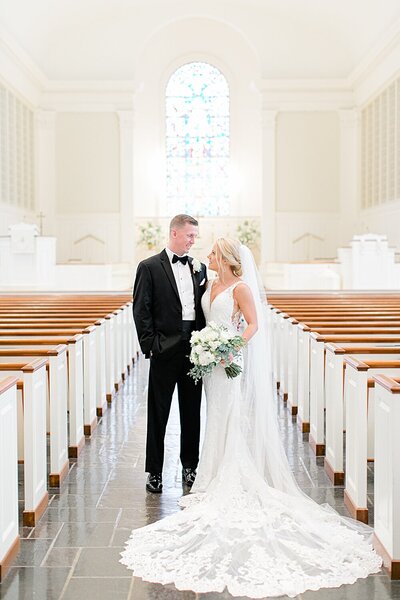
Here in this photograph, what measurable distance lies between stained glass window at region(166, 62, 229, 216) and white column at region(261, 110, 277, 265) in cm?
199

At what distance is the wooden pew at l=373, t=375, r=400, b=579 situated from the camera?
366 centimetres

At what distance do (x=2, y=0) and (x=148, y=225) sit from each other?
284 inches

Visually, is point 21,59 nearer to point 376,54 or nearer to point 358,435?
point 376,54

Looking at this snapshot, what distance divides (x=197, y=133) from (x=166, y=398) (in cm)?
1999

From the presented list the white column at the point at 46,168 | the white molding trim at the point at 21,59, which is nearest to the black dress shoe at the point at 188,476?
the white molding trim at the point at 21,59

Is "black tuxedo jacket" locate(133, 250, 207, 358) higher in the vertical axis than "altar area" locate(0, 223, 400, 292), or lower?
lower

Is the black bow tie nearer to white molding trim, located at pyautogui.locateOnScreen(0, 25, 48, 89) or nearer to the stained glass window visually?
white molding trim, located at pyautogui.locateOnScreen(0, 25, 48, 89)

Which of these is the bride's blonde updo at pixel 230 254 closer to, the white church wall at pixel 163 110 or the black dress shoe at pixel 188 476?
the black dress shoe at pixel 188 476

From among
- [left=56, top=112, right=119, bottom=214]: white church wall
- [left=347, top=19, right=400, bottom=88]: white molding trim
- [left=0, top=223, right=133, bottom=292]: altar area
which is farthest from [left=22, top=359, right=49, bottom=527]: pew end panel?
[left=56, top=112, right=119, bottom=214]: white church wall

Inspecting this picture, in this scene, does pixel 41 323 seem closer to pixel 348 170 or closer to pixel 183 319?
pixel 183 319

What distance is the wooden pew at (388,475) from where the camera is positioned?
366cm

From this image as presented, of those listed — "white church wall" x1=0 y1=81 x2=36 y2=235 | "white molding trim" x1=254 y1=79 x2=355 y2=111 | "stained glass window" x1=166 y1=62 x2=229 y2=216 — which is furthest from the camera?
"stained glass window" x1=166 y1=62 x2=229 y2=216

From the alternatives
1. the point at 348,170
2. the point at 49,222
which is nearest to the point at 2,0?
the point at 49,222

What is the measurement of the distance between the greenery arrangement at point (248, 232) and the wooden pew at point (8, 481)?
18.6 metres
